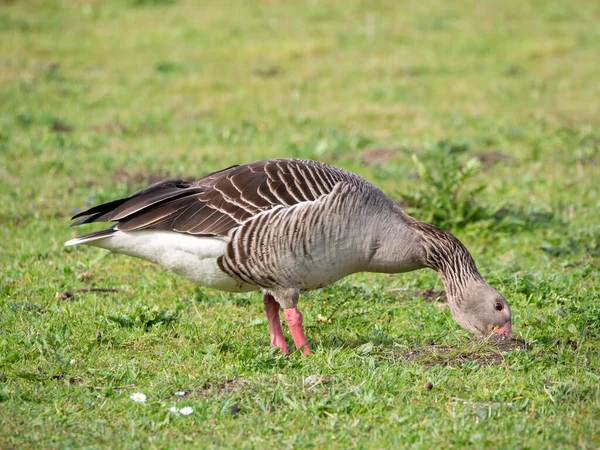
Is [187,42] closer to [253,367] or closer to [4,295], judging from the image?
[4,295]

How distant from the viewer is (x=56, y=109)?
12.6 meters

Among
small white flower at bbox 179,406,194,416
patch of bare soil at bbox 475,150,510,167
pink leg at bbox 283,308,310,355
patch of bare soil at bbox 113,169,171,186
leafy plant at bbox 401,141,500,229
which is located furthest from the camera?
patch of bare soil at bbox 475,150,510,167

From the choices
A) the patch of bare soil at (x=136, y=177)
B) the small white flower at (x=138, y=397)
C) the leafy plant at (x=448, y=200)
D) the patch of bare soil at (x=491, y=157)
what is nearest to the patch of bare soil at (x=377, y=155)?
the patch of bare soil at (x=491, y=157)

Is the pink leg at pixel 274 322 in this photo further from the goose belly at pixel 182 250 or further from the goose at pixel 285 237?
the goose belly at pixel 182 250

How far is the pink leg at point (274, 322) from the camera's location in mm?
5781

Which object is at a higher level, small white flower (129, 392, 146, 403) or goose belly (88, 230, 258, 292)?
goose belly (88, 230, 258, 292)

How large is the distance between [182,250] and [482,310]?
2.13m

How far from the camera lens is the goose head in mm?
5711

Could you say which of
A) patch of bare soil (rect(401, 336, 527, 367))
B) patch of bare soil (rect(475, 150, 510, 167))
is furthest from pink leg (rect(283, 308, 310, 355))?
patch of bare soil (rect(475, 150, 510, 167))

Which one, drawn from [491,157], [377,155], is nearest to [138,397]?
[377,155]

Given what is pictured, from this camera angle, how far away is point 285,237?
5398 millimetres

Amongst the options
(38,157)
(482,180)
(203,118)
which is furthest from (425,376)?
(203,118)

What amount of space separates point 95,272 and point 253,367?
2613 mm

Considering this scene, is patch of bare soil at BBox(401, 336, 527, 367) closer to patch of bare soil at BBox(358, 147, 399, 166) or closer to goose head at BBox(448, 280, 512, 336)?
goose head at BBox(448, 280, 512, 336)
